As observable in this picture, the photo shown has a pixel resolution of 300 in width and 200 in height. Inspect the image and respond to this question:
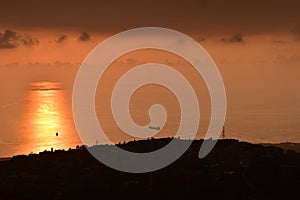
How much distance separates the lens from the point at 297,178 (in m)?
118

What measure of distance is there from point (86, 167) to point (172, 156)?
23.6m

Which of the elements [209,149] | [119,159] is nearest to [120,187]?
[119,159]

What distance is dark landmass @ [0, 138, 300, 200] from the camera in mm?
103625

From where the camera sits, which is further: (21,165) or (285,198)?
(21,165)

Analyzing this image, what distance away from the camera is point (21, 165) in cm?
13125

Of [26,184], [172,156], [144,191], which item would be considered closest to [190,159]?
[172,156]

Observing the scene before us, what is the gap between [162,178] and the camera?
367ft

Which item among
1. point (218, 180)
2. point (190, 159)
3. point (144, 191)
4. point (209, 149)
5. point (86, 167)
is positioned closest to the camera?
point (144, 191)

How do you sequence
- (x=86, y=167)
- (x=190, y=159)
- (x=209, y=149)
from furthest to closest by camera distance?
(x=209, y=149)
(x=190, y=159)
(x=86, y=167)

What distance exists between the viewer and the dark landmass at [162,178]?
104 meters

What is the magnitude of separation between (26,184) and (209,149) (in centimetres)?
6376

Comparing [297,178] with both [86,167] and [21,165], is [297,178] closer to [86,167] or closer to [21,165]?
[86,167]

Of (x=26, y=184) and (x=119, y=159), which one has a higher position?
Result: (x=119, y=159)

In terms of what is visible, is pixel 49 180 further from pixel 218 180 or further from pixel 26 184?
pixel 218 180
